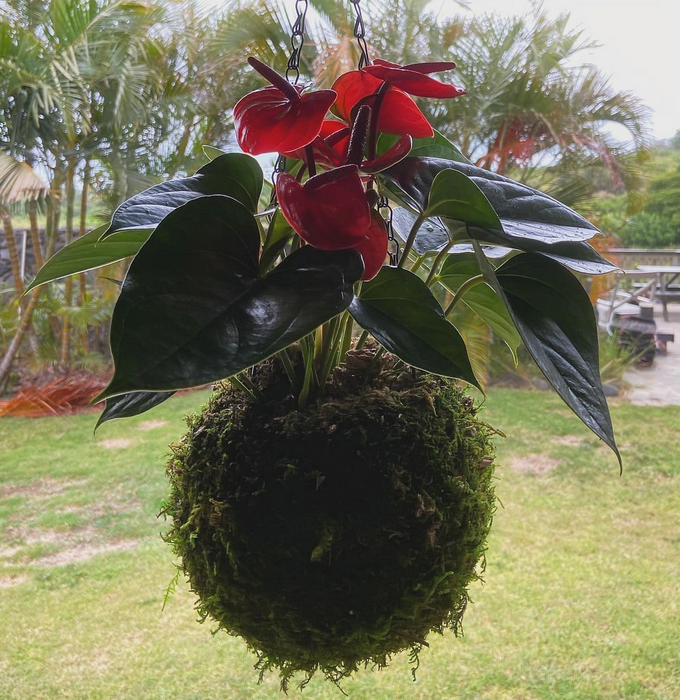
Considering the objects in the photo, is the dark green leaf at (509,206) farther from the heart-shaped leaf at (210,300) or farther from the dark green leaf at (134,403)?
the dark green leaf at (134,403)

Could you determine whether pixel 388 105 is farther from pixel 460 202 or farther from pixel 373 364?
pixel 373 364

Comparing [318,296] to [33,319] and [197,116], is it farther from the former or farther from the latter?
[33,319]

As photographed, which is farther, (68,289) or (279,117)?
(68,289)

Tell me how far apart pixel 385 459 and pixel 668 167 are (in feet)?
15.9

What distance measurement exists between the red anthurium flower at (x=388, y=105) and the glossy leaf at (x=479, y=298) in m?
0.15

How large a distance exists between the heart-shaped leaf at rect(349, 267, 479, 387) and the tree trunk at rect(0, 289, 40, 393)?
3583 millimetres

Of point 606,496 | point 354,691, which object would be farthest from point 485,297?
point 606,496

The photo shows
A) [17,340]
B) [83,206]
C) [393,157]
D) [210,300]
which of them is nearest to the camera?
[210,300]

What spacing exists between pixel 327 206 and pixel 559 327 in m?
0.20

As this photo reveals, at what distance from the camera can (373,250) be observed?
0.44 meters

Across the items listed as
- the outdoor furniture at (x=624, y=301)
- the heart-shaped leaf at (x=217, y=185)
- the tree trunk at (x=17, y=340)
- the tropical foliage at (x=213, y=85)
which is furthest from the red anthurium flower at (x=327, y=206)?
the outdoor furniture at (x=624, y=301)

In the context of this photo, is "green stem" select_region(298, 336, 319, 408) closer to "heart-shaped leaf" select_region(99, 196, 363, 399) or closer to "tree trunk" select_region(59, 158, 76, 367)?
"heart-shaped leaf" select_region(99, 196, 363, 399)

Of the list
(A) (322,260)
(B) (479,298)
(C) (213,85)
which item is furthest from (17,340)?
(A) (322,260)

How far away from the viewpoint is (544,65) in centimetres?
322
